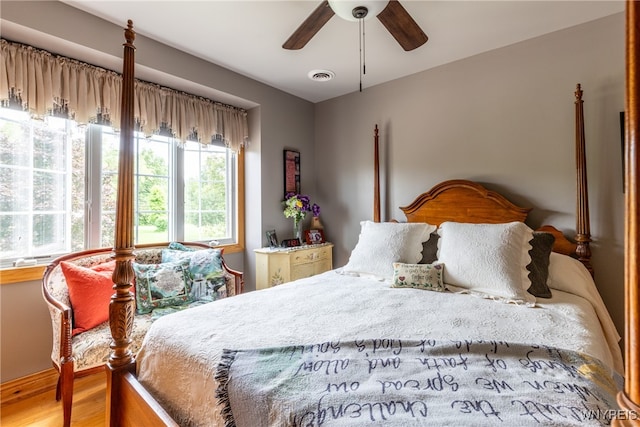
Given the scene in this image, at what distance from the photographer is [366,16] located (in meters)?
1.52

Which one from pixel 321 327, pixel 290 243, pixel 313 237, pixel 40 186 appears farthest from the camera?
pixel 313 237

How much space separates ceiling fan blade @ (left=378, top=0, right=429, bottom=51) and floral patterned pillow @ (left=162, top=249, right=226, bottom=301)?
6.84 ft

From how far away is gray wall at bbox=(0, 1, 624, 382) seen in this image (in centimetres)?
195

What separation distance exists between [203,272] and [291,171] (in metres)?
1.53

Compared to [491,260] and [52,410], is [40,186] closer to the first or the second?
[52,410]

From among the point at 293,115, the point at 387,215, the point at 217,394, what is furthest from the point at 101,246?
the point at 387,215

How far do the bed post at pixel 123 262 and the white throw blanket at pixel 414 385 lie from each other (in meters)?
0.61

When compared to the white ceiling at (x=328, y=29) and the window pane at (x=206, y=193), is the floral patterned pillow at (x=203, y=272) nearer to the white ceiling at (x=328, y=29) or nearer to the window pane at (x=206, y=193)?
the window pane at (x=206, y=193)

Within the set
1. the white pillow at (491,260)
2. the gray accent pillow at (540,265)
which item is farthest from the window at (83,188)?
the gray accent pillow at (540,265)

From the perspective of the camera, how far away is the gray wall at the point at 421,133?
1.95 meters

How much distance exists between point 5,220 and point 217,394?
2.09 meters

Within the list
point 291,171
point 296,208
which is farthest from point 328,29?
point 296,208

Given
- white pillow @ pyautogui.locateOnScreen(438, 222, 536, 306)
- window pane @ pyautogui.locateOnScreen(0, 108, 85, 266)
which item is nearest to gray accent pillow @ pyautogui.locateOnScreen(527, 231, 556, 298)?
white pillow @ pyautogui.locateOnScreen(438, 222, 536, 306)

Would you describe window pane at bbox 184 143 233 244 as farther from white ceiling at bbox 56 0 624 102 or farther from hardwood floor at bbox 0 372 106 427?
hardwood floor at bbox 0 372 106 427
